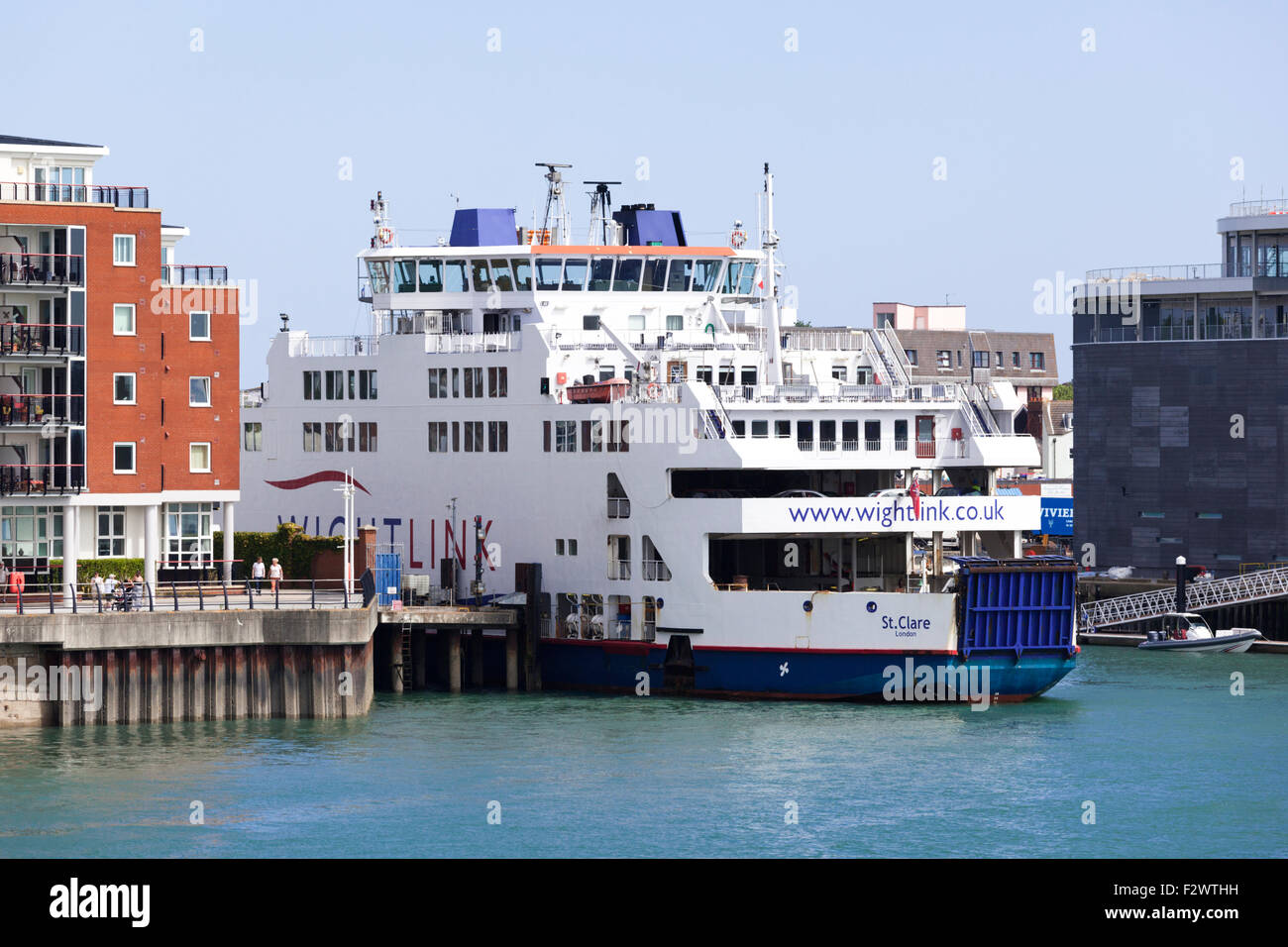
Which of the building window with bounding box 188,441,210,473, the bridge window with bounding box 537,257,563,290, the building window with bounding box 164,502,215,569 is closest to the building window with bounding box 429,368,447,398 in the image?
the bridge window with bounding box 537,257,563,290

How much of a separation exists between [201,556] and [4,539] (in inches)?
229

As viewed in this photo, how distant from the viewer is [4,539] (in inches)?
2169

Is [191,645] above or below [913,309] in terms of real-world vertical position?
below

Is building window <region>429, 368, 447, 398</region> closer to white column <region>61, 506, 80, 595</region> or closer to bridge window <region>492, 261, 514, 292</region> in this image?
bridge window <region>492, 261, 514, 292</region>

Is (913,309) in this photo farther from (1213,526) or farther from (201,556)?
(201,556)

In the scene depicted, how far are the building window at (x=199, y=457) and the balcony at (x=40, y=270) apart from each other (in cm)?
569

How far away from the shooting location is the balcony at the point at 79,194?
184 ft

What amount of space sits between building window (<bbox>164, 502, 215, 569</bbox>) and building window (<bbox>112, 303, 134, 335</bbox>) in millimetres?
5223

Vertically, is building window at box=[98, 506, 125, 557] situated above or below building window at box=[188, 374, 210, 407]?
below

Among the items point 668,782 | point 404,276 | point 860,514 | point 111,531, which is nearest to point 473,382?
point 404,276

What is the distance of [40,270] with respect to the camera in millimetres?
54656

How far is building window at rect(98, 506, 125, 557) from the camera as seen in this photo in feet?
185

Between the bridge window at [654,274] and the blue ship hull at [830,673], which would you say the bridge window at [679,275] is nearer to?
the bridge window at [654,274]
